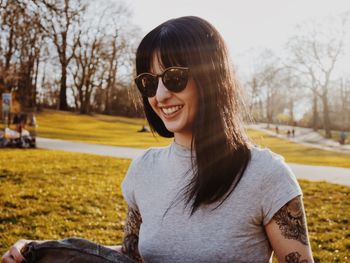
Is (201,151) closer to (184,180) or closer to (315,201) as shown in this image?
(184,180)

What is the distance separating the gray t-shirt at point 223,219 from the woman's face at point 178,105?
109mm

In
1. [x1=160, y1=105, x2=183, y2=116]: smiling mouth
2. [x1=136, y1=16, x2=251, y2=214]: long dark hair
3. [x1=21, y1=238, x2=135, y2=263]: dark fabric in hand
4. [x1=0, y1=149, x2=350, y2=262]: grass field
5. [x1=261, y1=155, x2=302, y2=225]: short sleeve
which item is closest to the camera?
[x1=21, y1=238, x2=135, y2=263]: dark fabric in hand

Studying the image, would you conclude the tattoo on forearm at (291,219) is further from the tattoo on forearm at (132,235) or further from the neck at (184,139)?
the tattoo on forearm at (132,235)

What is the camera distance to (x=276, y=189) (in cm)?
159

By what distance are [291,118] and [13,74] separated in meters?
54.1

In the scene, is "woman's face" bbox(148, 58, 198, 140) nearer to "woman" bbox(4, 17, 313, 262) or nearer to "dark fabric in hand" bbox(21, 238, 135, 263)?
"woman" bbox(4, 17, 313, 262)

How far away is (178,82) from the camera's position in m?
1.79

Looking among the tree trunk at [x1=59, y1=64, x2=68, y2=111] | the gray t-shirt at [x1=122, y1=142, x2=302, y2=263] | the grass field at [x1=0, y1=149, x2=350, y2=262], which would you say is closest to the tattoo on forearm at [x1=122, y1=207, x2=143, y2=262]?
the gray t-shirt at [x1=122, y1=142, x2=302, y2=263]

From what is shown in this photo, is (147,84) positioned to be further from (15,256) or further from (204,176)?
(15,256)

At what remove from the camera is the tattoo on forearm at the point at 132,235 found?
2.01m

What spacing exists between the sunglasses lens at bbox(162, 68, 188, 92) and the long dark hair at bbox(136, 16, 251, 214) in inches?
1.5

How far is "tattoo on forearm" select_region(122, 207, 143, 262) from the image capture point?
2.01 m

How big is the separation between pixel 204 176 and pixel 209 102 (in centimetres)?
30

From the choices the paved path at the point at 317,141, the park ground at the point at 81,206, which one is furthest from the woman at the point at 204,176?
the paved path at the point at 317,141
